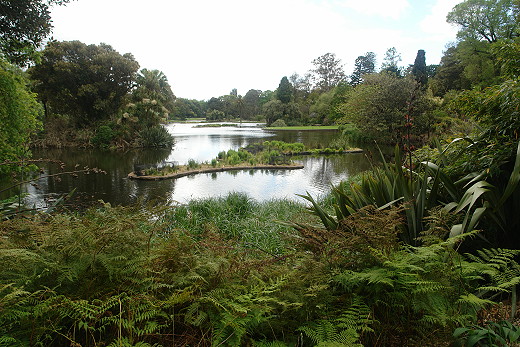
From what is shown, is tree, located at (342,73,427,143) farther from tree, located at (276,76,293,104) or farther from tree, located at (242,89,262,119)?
tree, located at (242,89,262,119)

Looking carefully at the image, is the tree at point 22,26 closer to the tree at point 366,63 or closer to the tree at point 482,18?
the tree at point 482,18

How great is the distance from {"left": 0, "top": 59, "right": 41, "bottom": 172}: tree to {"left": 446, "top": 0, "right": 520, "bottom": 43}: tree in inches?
1320

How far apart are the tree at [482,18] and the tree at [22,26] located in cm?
3267

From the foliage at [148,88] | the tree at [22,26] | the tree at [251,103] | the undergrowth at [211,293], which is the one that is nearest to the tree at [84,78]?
the foliage at [148,88]

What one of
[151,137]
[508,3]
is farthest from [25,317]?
[508,3]

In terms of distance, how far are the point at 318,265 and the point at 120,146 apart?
24.2 metres

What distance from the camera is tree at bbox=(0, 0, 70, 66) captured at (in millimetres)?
6277

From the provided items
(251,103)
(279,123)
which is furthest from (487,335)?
(251,103)

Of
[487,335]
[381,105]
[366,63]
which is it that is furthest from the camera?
[366,63]

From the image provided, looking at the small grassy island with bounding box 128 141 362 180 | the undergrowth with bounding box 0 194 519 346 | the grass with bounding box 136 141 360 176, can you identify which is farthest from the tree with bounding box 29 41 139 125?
the undergrowth with bounding box 0 194 519 346

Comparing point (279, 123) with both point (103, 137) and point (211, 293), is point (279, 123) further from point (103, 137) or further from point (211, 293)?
point (211, 293)

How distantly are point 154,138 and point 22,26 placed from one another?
16347mm

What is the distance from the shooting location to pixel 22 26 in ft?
21.9

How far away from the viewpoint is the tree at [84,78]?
2248cm
